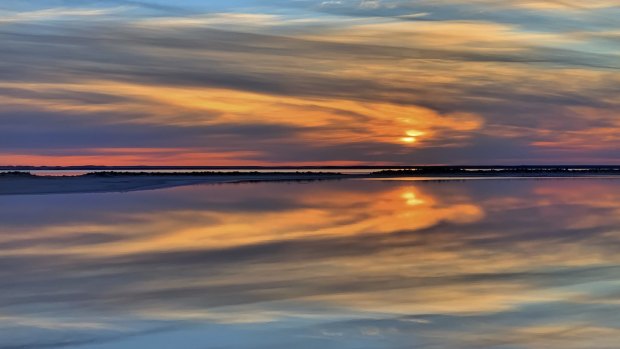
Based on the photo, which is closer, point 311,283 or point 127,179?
point 311,283

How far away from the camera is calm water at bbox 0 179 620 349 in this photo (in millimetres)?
6809

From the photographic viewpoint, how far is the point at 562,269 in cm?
1035

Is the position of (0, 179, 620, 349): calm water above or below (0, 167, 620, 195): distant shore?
below

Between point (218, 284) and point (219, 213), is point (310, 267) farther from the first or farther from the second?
point (219, 213)

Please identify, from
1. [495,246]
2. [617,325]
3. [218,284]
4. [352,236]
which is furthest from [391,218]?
[617,325]

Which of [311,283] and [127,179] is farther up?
[127,179]

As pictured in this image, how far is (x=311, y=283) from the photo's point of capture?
9344 mm

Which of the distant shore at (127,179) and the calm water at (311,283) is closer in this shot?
the calm water at (311,283)

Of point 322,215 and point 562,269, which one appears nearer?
point 562,269

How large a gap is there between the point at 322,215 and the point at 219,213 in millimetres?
2686

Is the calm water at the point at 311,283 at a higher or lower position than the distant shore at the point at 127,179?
lower

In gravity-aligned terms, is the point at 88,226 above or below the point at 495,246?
above

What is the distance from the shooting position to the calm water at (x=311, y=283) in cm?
681

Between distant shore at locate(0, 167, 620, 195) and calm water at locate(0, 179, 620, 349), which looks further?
distant shore at locate(0, 167, 620, 195)
